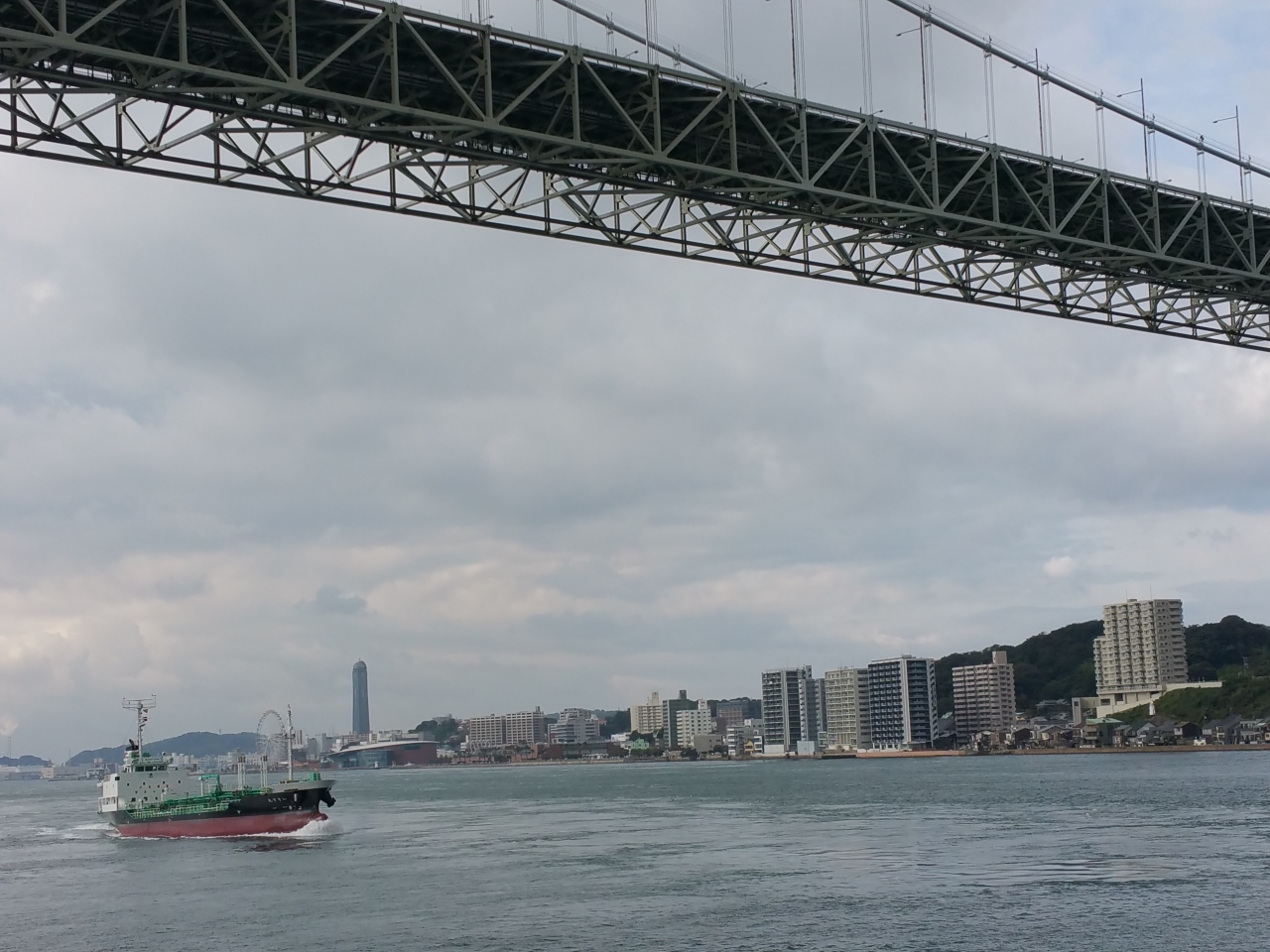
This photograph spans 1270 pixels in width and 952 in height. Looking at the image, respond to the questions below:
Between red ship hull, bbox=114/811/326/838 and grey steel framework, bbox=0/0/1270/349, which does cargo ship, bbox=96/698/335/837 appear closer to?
red ship hull, bbox=114/811/326/838

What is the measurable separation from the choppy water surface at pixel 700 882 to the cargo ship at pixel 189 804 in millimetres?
2051

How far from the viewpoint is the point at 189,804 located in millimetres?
83875

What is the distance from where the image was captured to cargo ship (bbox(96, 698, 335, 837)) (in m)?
81.2

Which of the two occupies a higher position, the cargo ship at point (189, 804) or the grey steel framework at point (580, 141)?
the grey steel framework at point (580, 141)

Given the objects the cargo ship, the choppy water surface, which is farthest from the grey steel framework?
the cargo ship

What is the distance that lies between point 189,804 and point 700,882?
155 ft

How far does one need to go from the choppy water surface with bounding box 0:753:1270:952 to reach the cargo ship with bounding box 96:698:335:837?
6.73 ft

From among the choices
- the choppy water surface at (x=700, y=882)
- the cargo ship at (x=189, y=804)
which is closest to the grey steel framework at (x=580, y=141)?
the choppy water surface at (x=700, y=882)

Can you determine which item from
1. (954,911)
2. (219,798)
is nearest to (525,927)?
(954,911)

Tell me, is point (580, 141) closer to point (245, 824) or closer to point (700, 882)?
point (700, 882)

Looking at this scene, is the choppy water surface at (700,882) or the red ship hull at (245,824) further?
the red ship hull at (245,824)

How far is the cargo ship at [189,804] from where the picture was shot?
81.2 m

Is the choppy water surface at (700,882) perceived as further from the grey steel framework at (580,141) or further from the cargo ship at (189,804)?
the grey steel framework at (580,141)

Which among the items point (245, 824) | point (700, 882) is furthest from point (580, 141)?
point (245, 824)
